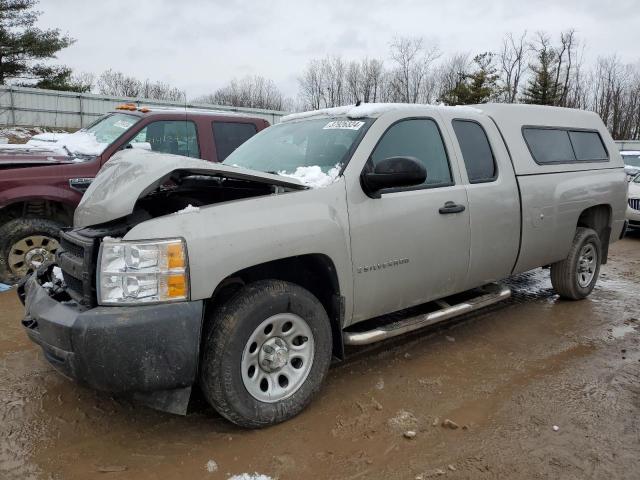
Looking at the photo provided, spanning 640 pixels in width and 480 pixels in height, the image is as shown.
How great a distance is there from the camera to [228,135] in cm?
685

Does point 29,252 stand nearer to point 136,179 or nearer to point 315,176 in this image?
point 136,179

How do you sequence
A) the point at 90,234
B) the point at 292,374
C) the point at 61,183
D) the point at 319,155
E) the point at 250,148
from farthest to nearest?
the point at 61,183 < the point at 250,148 < the point at 319,155 < the point at 292,374 < the point at 90,234

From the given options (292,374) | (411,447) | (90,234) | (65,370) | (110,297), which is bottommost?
(411,447)

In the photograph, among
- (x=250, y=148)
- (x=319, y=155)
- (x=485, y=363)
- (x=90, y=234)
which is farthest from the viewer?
(x=250, y=148)

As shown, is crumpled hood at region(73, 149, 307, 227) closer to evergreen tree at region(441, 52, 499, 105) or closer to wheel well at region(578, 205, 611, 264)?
wheel well at region(578, 205, 611, 264)

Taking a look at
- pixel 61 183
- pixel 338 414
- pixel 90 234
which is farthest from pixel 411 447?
pixel 61 183

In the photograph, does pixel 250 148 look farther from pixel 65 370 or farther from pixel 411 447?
pixel 411 447

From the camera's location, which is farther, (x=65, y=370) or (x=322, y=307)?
(x=322, y=307)

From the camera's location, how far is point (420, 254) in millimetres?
3551

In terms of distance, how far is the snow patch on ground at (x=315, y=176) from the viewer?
314 centimetres

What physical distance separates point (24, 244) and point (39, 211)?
0.41 m

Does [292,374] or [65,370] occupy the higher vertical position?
[65,370]

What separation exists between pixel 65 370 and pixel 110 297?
18.2 inches

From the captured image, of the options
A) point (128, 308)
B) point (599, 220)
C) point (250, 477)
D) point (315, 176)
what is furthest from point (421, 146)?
point (599, 220)
